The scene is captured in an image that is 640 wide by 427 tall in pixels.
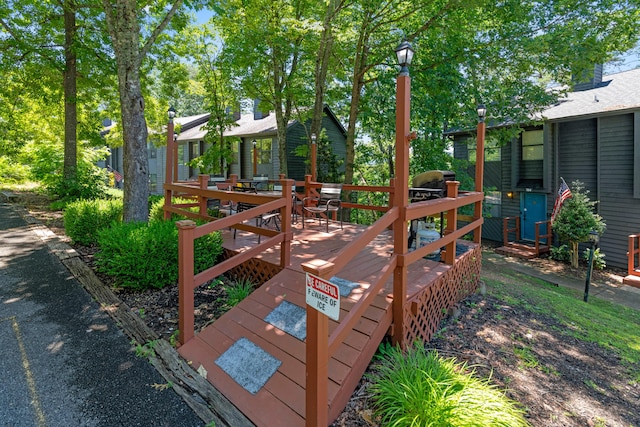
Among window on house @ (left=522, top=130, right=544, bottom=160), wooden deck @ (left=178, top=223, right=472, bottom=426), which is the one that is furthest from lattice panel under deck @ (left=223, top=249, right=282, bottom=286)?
window on house @ (left=522, top=130, right=544, bottom=160)

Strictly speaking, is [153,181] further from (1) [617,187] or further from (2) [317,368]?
(2) [317,368]

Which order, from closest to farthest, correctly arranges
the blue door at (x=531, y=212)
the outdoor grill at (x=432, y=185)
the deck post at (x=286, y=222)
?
the deck post at (x=286, y=222)
the outdoor grill at (x=432, y=185)
the blue door at (x=531, y=212)

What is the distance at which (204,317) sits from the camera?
13.4 ft

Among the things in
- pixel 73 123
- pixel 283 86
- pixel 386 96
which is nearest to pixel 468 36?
pixel 386 96

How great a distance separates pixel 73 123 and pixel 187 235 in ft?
37.9

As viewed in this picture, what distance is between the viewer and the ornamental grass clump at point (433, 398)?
2.36 metres

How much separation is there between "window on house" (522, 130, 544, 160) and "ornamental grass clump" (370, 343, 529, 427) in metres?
12.8

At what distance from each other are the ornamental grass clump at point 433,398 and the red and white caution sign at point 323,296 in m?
0.96

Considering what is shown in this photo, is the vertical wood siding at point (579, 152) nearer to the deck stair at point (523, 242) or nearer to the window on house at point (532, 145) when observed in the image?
the window on house at point (532, 145)

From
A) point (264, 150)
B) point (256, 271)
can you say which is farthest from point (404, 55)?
point (264, 150)

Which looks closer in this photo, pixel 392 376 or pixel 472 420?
pixel 472 420

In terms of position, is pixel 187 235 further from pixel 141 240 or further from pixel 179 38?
pixel 179 38

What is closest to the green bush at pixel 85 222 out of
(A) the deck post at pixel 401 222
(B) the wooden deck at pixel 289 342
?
(B) the wooden deck at pixel 289 342

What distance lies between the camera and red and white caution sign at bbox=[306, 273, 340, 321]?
2062mm
